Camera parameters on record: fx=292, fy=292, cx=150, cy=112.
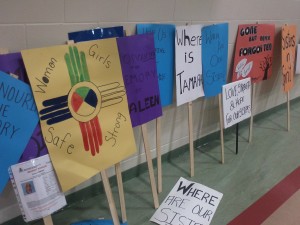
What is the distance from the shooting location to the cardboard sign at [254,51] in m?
2.16

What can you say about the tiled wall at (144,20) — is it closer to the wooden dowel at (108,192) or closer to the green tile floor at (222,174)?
the green tile floor at (222,174)

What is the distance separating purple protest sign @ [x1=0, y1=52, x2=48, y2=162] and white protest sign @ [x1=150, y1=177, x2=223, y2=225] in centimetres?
78

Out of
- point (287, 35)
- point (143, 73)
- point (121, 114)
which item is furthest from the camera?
point (287, 35)

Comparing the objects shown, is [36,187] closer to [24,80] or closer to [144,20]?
[24,80]

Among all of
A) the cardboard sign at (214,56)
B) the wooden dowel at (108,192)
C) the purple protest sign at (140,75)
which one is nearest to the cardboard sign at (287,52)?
the cardboard sign at (214,56)

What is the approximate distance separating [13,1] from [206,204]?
4.56 ft

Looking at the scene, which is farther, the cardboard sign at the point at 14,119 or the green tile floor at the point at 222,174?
the green tile floor at the point at 222,174

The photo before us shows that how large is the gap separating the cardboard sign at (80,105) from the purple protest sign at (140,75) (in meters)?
0.07

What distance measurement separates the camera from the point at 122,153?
1351 millimetres

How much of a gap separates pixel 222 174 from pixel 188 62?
816 mm

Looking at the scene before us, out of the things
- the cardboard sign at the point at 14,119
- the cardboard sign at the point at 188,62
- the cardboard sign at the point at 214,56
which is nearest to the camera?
the cardboard sign at the point at 14,119

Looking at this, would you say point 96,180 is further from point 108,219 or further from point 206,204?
point 206,204

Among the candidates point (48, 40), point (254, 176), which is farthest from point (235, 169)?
point (48, 40)

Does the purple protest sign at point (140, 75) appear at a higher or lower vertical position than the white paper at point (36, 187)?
higher
